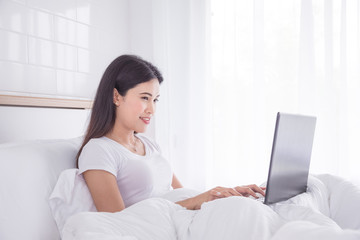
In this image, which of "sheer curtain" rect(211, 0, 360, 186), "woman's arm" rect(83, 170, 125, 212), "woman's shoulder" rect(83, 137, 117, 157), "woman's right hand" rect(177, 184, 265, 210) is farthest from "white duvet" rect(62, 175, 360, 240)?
"sheer curtain" rect(211, 0, 360, 186)

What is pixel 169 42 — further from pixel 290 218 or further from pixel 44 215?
pixel 290 218

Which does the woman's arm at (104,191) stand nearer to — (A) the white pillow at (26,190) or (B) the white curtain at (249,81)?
(A) the white pillow at (26,190)

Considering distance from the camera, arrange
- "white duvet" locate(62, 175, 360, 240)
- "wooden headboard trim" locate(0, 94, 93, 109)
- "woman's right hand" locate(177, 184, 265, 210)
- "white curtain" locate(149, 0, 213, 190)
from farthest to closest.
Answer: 1. "white curtain" locate(149, 0, 213, 190)
2. "wooden headboard trim" locate(0, 94, 93, 109)
3. "woman's right hand" locate(177, 184, 265, 210)
4. "white duvet" locate(62, 175, 360, 240)

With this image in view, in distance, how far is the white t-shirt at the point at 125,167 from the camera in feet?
4.47

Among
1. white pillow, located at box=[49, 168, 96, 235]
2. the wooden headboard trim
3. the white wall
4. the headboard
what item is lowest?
white pillow, located at box=[49, 168, 96, 235]

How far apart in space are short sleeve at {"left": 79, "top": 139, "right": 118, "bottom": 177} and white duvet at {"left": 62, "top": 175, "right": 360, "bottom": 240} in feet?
1.24

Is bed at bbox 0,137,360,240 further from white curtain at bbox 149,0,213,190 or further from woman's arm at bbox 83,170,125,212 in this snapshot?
white curtain at bbox 149,0,213,190

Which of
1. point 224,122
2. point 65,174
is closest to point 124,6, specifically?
point 224,122

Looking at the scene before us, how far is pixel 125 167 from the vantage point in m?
1.46

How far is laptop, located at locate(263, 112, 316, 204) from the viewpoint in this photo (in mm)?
1063

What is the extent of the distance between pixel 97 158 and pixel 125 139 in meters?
0.27

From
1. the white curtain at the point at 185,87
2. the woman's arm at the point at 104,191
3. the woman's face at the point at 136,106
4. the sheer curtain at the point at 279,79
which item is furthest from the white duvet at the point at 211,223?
the white curtain at the point at 185,87

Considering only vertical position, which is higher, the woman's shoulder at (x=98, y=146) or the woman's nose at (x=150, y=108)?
the woman's nose at (x=150, y=108)

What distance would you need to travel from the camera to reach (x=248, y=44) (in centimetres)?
251
